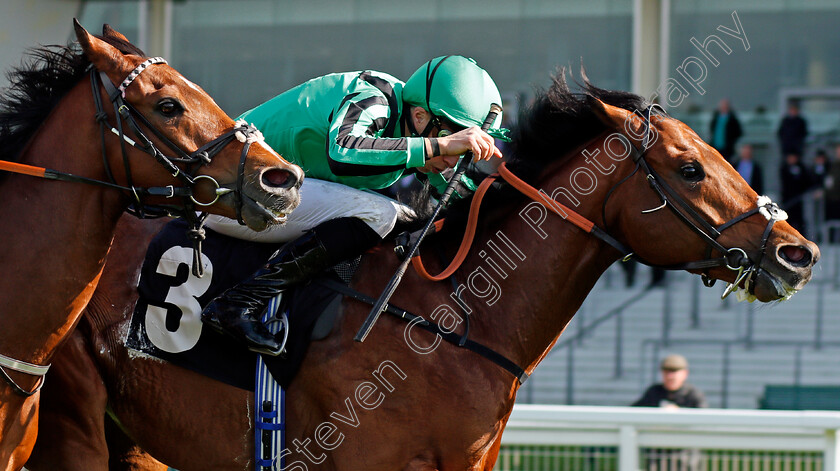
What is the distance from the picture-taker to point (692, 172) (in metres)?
3.16

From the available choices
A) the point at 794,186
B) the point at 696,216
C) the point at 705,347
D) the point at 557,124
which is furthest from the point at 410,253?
the point at 794,186

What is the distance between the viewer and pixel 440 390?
3092 millimetres

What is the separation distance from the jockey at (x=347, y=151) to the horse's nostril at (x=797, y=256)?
3.38 feet

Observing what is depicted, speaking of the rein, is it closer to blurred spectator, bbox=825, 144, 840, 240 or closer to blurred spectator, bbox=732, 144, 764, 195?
blurred spectator, bbox=732, 144, 764, 195

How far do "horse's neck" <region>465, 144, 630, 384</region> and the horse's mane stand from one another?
145 centimetres

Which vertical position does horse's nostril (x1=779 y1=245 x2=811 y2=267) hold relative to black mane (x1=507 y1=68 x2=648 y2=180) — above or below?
below

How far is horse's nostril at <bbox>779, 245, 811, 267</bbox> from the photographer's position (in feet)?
9.98

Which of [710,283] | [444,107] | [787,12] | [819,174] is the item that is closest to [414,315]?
[444,107]

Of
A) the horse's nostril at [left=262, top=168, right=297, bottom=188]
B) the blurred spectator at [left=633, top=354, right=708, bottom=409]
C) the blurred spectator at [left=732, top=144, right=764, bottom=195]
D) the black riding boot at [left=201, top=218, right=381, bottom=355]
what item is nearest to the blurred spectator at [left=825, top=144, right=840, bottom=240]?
the blurred spectator at [left=732, top=144, right=764, bottom=195]

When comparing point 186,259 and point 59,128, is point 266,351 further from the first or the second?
point 59,128

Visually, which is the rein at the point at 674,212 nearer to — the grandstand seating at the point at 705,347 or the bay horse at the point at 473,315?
the bay horse at the point at 473,315

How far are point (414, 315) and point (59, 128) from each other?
129cm

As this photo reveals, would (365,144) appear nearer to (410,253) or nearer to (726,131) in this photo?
(410,253)

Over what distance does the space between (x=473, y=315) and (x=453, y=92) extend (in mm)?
803
